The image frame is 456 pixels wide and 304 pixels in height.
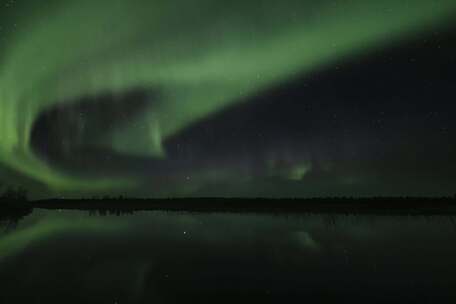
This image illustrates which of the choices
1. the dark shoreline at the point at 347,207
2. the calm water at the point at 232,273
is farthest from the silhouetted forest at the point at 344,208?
the calm water at the point at 232,273

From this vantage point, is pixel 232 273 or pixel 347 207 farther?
pixel 347 207

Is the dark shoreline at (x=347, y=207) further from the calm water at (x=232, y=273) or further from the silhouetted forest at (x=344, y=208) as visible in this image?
the calm water at (x=232, y=273)

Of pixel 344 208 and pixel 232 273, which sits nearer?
pixel 232 273

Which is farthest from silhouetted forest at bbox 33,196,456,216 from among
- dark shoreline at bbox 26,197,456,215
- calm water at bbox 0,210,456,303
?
calm water at bbox 0,210,456,303

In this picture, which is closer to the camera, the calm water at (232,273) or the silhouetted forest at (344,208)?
the calm water at (232,273)

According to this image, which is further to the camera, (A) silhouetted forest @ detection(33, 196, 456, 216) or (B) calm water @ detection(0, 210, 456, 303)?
(A) silhouetted forest @ detection(33, 196, 456, 216)

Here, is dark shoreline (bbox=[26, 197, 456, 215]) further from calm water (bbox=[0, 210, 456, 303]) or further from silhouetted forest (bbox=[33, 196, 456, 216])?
calm water (bbox=[0, 210, 456, 303])

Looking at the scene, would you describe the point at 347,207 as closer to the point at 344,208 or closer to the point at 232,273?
the point at 344,208

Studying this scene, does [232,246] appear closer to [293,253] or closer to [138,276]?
[293,253]

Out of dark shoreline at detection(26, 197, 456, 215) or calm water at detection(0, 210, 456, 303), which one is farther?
dark shoreline at detection(26, 197, 456, 215)

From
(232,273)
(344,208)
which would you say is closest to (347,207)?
(344,208)

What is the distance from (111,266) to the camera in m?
17.1

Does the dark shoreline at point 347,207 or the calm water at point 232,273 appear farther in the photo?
the dark shoreline at point 347,207

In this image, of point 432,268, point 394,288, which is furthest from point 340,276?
point 432,268
